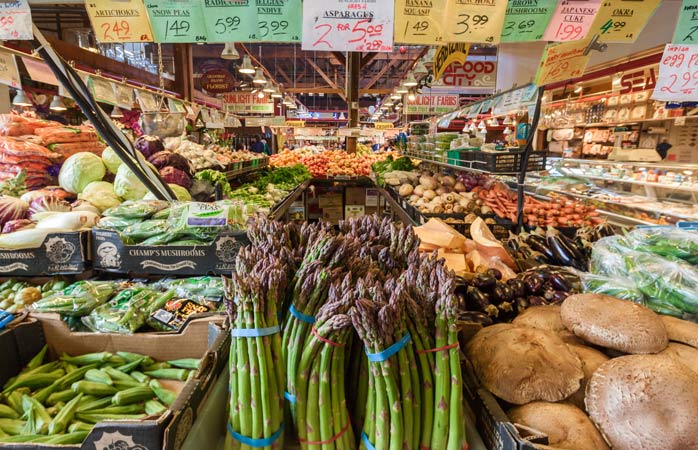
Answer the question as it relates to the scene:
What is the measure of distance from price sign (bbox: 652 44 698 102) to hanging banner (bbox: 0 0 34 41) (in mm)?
3939

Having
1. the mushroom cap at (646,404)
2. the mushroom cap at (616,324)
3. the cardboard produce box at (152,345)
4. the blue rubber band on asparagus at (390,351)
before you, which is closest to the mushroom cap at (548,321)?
the mushroom cap at (616,324)

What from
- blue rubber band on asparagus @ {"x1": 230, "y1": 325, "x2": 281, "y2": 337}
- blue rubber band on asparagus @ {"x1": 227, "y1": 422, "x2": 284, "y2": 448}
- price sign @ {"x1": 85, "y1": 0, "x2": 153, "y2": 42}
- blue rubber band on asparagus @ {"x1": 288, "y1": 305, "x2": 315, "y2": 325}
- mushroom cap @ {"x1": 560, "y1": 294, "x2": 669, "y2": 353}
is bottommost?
blue rubber band on asparagus @ {"x1": 227, "y1": 422, "x2": 284, "y2": 448}

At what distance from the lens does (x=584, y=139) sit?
402 inches

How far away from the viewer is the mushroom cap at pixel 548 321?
1.58 metres

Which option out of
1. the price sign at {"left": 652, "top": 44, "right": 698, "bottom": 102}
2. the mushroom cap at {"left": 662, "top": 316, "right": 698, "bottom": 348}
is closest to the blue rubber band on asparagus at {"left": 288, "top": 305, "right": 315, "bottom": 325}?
the mushroom cap at {"left": 662, "top": 316, "right": 698, "bottom": 348}

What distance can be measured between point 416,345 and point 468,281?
1.21 metres

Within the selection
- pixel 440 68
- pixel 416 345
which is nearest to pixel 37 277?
pixel 416 345

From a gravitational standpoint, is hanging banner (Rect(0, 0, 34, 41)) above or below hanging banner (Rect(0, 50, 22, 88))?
above

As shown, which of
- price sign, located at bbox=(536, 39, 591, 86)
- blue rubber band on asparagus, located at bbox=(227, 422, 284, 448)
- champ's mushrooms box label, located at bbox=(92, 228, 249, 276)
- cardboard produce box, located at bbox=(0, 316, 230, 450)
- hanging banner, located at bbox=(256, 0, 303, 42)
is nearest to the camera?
blue rubber band on asparagus, located at bbox=(227, 422, 284, 448)

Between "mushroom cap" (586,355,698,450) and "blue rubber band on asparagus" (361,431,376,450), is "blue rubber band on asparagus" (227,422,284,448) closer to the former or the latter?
"blue rubber band on asparagus" (361,431,376,450)

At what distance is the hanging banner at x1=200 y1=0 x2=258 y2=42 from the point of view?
2.54 metres

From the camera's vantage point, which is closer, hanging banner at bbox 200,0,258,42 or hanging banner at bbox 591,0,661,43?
hanging banner at bbox 200,0,258,42

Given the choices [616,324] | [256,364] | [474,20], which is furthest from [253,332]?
[474,20]

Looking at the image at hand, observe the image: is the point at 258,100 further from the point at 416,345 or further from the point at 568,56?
the point at 416,345
